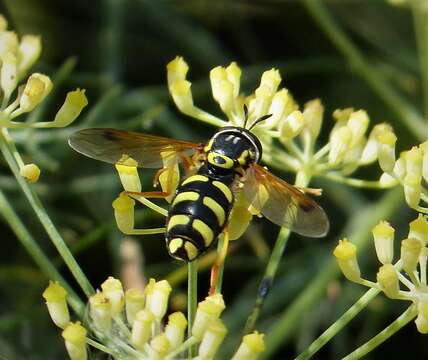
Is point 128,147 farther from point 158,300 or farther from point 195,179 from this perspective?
point 158,300

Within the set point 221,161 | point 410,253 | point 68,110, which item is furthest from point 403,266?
point 68,110

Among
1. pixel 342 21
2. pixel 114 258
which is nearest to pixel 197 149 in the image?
pixel 114 258

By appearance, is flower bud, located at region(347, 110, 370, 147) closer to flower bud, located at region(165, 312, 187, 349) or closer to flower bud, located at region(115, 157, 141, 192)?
flower bud, located at region(115, 157, 141, 192)

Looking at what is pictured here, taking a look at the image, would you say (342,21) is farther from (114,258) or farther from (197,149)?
(197,149)

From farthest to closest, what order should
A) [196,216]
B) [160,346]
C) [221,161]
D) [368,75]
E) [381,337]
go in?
[368,75]
[221,161]
[196,216]
[381,337]
[160,346]

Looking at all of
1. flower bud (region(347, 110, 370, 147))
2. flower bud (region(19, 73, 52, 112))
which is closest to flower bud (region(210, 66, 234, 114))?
flower bud (region(347, 110, 370, 147))

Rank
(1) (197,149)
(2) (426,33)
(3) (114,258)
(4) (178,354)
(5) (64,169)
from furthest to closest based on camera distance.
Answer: (5) (64,169)
(3) (114,258)
(2) (426,33)
(1) (197,149)
(4) (178,354)
